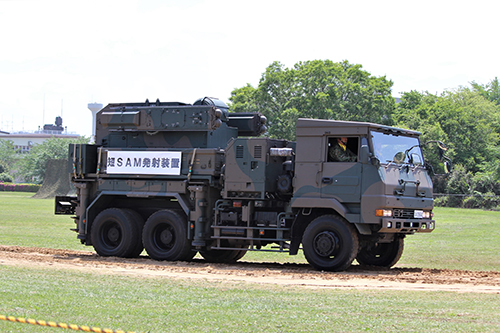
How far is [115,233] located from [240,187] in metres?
4.28

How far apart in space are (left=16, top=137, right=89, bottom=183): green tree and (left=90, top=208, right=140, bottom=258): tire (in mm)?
102966

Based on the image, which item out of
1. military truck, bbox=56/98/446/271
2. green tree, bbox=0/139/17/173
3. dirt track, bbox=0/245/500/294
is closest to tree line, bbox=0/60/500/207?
military truck, bbox=56/98/446/271

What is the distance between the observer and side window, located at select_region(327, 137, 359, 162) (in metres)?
15.9

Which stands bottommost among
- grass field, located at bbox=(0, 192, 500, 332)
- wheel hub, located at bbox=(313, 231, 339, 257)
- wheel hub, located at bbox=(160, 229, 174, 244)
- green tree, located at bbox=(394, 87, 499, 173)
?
grass field, located at bbox=(0, 192, 500, 332)

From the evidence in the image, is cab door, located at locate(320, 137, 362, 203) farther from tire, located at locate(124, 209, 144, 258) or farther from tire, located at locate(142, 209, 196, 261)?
tire, located at locate(124, 209, 144, 258)

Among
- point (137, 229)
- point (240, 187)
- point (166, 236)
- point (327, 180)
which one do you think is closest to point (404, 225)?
point (327, 180)

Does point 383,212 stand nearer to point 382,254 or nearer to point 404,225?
point 404,225

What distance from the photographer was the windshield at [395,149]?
15.9m

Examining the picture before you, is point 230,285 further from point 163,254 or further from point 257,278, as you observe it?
point 163,254

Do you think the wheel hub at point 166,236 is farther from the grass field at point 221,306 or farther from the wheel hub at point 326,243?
the wheel hub at point 326,243

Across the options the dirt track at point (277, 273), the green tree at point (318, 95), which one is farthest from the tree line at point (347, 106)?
the dirt track at point (277, 273)

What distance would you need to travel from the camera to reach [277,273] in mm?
15617

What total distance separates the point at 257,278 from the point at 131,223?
210 inches

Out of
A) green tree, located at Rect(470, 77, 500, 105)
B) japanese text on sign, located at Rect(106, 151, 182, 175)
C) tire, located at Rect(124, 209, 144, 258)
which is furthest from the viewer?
green tree, located at Rect(470, 77, 500, 105)
